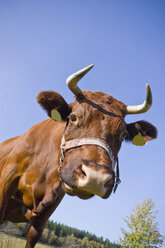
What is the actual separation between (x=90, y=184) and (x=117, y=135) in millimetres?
1207

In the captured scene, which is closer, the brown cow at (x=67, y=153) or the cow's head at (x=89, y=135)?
the cow's head at (x=89, y=135)

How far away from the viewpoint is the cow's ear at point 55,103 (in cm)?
418

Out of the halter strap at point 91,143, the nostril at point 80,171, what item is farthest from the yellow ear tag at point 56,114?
the nostril at point 80,171

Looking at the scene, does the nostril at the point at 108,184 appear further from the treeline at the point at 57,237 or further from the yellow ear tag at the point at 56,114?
the treeline at the point at 57,237

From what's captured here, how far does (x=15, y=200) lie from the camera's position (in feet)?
17.2

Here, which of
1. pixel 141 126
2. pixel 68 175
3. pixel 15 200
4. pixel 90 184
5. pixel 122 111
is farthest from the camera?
pixel 15 200

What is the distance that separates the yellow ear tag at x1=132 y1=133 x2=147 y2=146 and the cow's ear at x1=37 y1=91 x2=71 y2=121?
5.27ft

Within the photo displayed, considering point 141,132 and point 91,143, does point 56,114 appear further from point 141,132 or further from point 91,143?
point 141,132

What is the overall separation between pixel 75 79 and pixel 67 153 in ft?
4.44

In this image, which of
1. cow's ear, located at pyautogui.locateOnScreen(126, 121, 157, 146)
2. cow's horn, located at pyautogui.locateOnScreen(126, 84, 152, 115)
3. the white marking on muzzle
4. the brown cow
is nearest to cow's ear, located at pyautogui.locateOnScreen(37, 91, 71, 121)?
the brown cow

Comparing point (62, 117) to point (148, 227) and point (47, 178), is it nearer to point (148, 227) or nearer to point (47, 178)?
point (47, 178)

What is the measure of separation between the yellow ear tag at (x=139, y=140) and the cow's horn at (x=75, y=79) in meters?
1.65

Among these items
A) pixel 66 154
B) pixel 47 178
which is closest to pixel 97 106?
pixel 66 154

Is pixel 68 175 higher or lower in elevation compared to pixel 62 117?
lower
